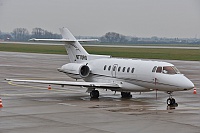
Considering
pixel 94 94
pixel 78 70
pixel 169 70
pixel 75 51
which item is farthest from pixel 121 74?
pixel 75 51

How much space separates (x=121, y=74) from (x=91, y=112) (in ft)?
21.4

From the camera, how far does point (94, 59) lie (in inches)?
1236

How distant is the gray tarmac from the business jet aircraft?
792mm

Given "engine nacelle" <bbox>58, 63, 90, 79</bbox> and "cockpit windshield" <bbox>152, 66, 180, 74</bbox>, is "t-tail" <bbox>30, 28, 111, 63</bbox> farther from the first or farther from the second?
"cockpit windshield" <bbox>152, 66, 180, 74</bbox>

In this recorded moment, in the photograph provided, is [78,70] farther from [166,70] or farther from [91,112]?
[91,112]

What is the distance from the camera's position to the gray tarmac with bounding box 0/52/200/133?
18000 mm

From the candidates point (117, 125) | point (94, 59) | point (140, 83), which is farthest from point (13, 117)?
point (94, 59)

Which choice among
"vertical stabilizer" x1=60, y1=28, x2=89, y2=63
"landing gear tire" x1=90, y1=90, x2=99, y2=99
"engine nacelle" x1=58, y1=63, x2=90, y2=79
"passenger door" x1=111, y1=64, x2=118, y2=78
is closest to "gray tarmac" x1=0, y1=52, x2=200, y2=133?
"landing gear tire" x1=90, y1=90, x2=99, y2=99

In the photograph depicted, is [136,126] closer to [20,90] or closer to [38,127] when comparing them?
[38,127]

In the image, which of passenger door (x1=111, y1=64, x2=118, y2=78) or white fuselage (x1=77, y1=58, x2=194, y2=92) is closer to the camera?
white fuselage (x1=77, y1=58, x2=194, y2=92)

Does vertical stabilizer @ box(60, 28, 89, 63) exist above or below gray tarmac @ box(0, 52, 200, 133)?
above

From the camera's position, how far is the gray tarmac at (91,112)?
59.1 feet

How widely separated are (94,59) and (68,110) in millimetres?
8970

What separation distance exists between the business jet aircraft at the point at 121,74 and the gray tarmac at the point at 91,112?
0.79 metres
